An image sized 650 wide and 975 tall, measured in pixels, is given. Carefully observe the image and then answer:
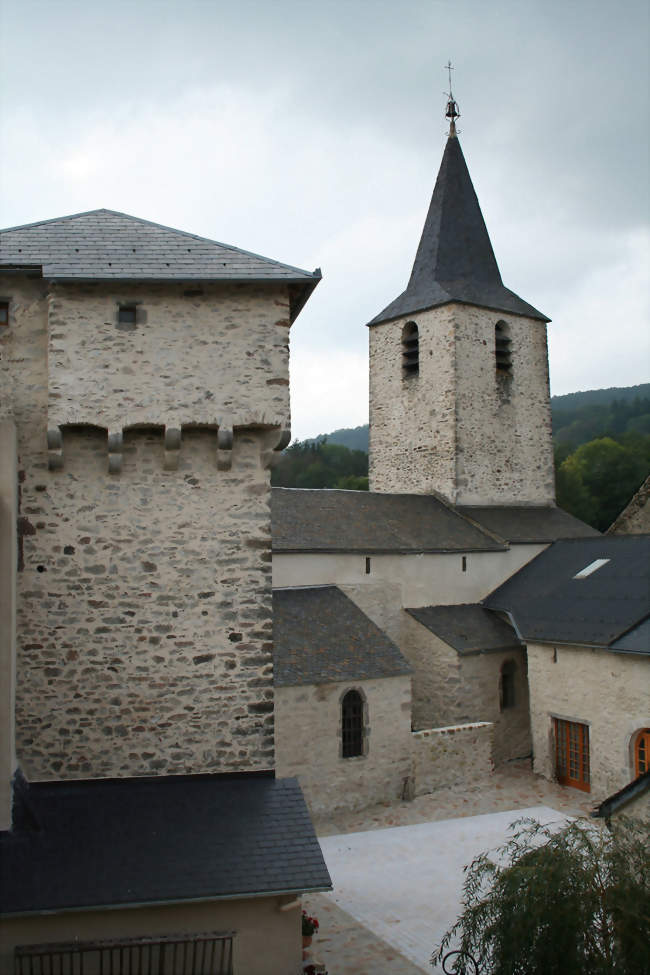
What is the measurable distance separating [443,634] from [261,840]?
37.3 feet

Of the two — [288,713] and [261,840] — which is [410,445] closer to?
[288,713]

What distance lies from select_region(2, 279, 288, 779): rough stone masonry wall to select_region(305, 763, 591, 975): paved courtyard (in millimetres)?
3212

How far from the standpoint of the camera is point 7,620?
6691 millimetres

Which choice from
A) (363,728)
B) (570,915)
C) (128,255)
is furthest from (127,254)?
(363,728)

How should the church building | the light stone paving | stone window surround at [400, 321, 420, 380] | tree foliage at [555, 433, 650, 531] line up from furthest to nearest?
tree foliage at [555, 433, 650, 531] → stone window surround at [400, 321, 420, 380] → the light stone paving → the church building

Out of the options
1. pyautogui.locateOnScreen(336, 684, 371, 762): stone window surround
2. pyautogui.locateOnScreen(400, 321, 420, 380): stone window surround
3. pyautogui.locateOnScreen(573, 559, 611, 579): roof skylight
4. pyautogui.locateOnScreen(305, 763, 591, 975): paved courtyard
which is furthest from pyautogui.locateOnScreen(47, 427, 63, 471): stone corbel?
pyautogui.locateOnScreen(400, 321, 420, 380): stone window surround

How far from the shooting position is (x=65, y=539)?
7738 mm

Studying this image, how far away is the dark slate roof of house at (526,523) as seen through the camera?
69.5ft

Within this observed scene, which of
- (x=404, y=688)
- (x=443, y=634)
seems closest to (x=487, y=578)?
(x=443, y=634)

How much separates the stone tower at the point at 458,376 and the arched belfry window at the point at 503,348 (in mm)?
31

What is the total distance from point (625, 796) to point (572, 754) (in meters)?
7.52

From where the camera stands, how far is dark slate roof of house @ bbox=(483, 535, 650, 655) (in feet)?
49.2

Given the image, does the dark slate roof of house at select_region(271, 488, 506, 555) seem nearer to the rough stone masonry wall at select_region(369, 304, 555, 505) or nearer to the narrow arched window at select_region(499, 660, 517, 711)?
the rough stone masonry wall at select_region(369, 304, 555, 505)

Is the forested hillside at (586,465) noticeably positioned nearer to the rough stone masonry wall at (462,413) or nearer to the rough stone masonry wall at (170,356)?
the rough stone masonry wall at (462,413)
